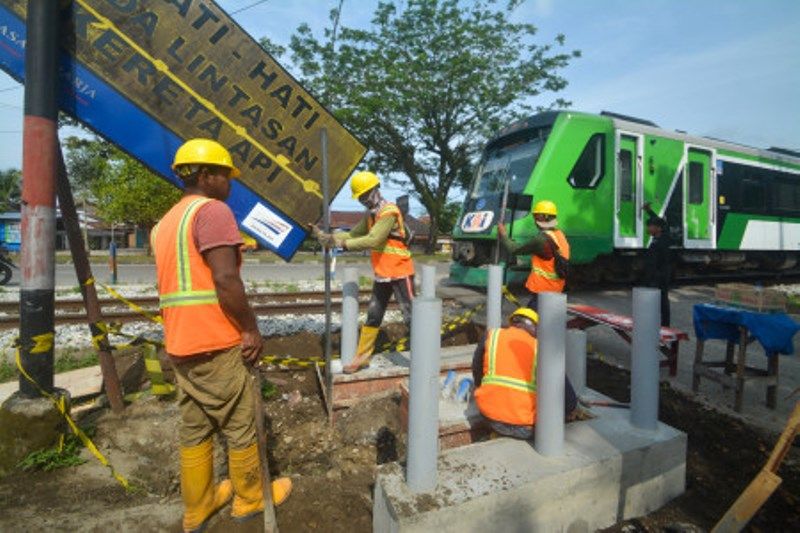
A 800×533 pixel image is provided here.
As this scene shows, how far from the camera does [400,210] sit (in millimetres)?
4426

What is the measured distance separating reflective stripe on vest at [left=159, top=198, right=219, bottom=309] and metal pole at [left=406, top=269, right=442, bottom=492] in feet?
3.82

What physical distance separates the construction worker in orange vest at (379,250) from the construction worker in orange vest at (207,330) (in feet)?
5.26

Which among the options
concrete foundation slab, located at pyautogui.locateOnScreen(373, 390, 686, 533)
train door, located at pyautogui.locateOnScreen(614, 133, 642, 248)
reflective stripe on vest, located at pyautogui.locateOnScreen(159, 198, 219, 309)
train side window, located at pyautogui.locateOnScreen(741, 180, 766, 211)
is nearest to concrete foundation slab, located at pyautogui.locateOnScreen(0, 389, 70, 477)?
reflective stripe on vest, located at pyautogui.locateOnScreen(159, 198, 219, 309)

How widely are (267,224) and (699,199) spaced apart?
32.7 ft

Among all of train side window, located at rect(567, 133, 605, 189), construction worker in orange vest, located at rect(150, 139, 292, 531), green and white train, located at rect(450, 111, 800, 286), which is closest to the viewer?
construction worker in orange vest, located at rect(150, 139, 292, 531)

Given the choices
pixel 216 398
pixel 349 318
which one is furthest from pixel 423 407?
pixel 349 318

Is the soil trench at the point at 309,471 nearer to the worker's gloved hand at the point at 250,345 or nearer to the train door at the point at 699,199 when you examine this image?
Result: the worker's gloved hand at the point at 250,345

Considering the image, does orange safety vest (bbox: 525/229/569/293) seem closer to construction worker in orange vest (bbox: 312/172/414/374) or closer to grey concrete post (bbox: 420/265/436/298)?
grey concrete post (bbox: 420/265/436/298)

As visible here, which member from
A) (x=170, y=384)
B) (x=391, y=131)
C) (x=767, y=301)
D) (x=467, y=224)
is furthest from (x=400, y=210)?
(x=391, y=131)

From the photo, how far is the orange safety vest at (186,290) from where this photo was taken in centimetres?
241

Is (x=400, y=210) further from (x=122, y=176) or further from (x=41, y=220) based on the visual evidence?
(x=122, y=176)

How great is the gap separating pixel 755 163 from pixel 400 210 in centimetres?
1155

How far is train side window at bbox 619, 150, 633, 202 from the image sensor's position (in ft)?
29.2

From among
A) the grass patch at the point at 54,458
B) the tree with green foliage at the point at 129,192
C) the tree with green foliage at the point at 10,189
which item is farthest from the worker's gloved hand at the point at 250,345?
the tree with green foliage at the point at 10,189
